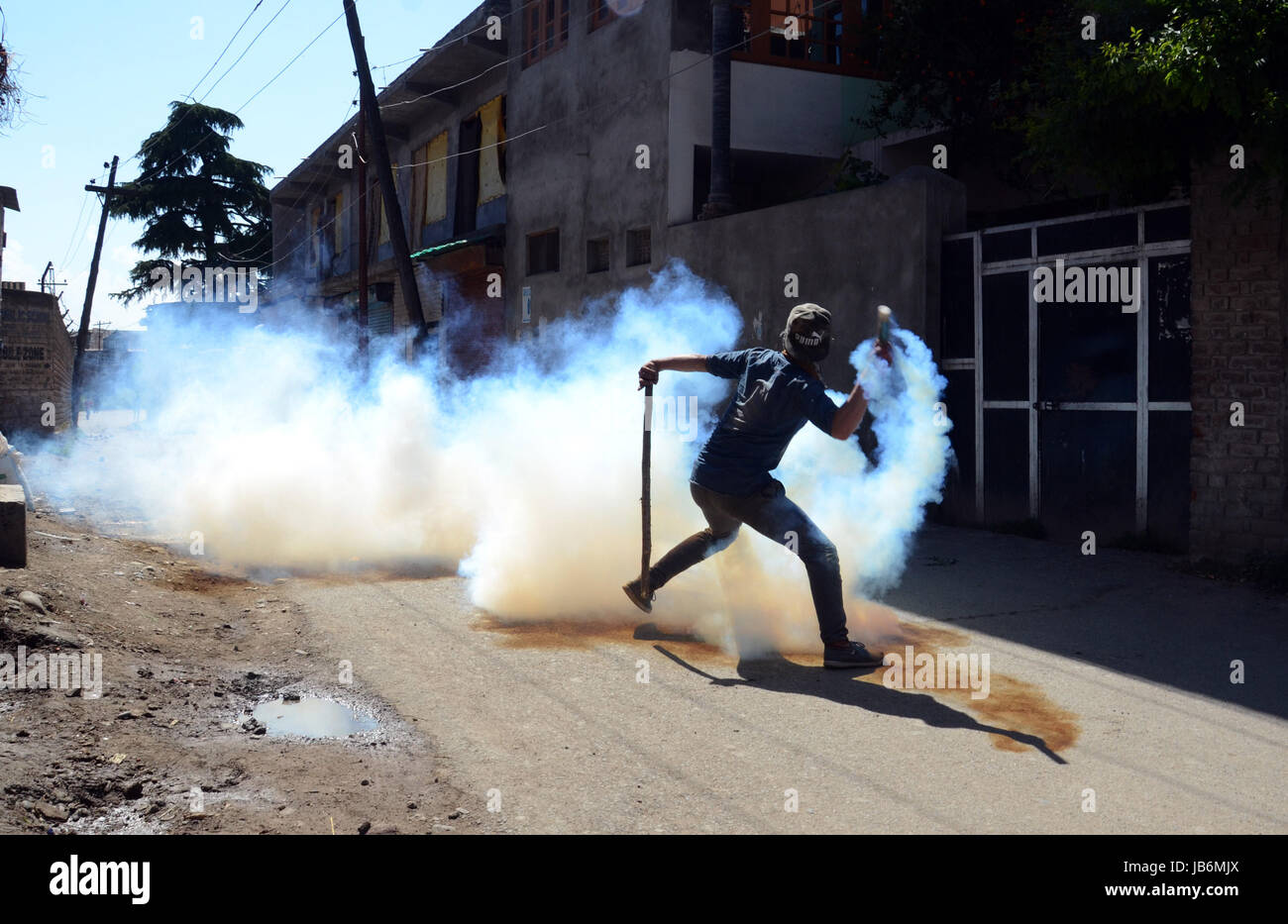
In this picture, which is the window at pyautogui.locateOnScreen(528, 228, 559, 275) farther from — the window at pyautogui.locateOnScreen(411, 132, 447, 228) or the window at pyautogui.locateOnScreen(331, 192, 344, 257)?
the window at pyautogui.locateOnScreen(331, 192, 344, 257)

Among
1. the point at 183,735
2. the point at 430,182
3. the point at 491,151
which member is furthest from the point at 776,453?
the point at 430,182

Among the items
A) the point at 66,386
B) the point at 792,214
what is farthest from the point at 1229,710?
the point at 66,386

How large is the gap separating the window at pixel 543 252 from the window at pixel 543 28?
3.14 metres

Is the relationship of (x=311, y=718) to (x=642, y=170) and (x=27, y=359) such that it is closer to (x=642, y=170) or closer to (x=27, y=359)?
(x=642, y=170)

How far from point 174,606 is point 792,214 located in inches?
339

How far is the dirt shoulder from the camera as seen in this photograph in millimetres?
3744

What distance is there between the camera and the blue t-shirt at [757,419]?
557 cm

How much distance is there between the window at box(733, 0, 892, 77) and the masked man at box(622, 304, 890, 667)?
11.4m

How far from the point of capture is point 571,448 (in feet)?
25.1

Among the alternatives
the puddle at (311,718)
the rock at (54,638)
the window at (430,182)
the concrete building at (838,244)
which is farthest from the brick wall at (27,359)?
the puddle at (311,718)

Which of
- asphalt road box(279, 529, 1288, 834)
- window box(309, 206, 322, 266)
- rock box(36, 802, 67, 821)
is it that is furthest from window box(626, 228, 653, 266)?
window box(309, 206, 322, 266)

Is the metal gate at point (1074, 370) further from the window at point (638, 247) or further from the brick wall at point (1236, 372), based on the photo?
the window at point (638, 247)
